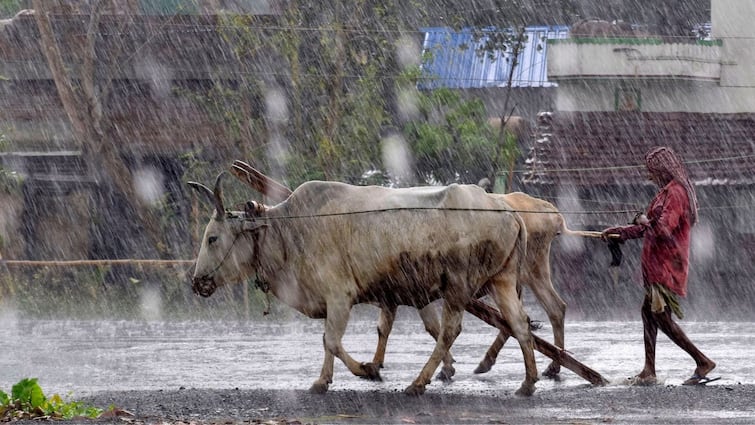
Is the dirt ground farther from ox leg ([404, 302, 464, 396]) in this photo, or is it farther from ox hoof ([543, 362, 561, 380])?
ox hoof ([543, 362, 561, 380])

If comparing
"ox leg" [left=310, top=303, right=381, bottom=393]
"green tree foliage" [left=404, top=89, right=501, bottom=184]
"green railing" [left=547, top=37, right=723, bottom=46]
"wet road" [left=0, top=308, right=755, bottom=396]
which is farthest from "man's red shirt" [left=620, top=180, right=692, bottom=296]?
"green railing" [left=547, top=37, right=723, bottom=46]

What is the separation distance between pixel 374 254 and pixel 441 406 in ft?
5.39

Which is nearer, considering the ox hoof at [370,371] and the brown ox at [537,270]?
the ox hoof at [370,371]

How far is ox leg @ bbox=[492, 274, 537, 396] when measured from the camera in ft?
37.0

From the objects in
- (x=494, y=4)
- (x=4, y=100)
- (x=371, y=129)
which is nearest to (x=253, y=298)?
(x=371, y=129)

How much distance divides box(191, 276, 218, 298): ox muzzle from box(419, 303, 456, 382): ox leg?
6.70ft

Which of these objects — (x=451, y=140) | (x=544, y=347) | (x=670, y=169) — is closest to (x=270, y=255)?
(x=544, y=347)

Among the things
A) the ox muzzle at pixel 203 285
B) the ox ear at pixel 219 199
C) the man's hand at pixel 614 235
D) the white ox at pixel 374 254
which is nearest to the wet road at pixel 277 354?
the white ox at pixel 374 254

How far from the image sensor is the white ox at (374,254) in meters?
11.4

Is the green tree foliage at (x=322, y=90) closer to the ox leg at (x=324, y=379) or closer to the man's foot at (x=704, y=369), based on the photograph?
the ox leg at (x=324, y=379)

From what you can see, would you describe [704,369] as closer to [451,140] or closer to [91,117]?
[451,140]

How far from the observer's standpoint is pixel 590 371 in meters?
11.9

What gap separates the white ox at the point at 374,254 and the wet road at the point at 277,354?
31.9 inches

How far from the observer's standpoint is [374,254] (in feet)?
38.1
